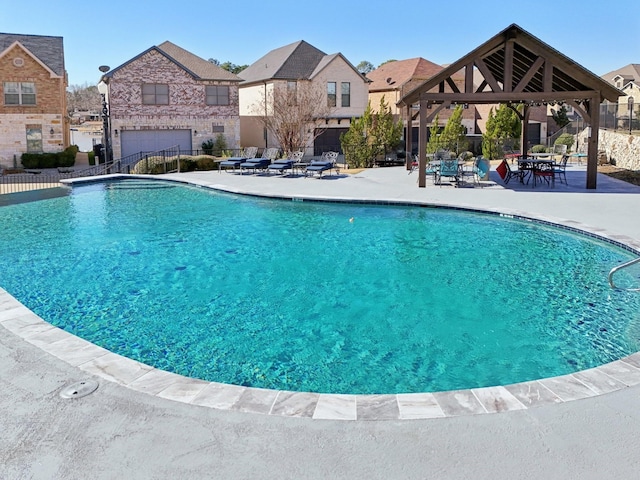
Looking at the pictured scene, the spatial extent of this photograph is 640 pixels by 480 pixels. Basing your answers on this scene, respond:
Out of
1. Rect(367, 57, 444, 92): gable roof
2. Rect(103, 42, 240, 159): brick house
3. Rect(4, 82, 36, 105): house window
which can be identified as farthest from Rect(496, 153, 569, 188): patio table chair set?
Rect(4, 82, 36, 105): house window

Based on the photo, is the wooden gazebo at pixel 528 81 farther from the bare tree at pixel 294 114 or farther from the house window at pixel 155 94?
the house window at pixel 155 94

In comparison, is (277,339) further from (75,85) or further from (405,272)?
(75,85)

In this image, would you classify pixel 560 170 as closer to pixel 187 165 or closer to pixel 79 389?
pixel 187 165

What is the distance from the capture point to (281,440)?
3.95 metres

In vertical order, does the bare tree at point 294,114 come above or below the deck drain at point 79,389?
above

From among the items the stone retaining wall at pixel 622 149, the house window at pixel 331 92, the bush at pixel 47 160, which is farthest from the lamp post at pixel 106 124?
the stone retaining wall at pixel 622 149

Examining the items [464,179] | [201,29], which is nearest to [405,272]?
[464,179]

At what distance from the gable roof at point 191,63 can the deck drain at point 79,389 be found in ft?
101

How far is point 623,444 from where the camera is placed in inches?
151

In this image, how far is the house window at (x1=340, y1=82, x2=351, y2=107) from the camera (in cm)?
3838

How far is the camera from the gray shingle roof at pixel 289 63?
36844 mm

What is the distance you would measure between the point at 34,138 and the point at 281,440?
105 feet

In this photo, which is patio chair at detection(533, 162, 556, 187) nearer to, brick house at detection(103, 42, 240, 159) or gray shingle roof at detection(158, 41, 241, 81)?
brick house at detection(103, 42, 240, 159)

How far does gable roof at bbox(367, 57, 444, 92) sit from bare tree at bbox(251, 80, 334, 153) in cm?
891
